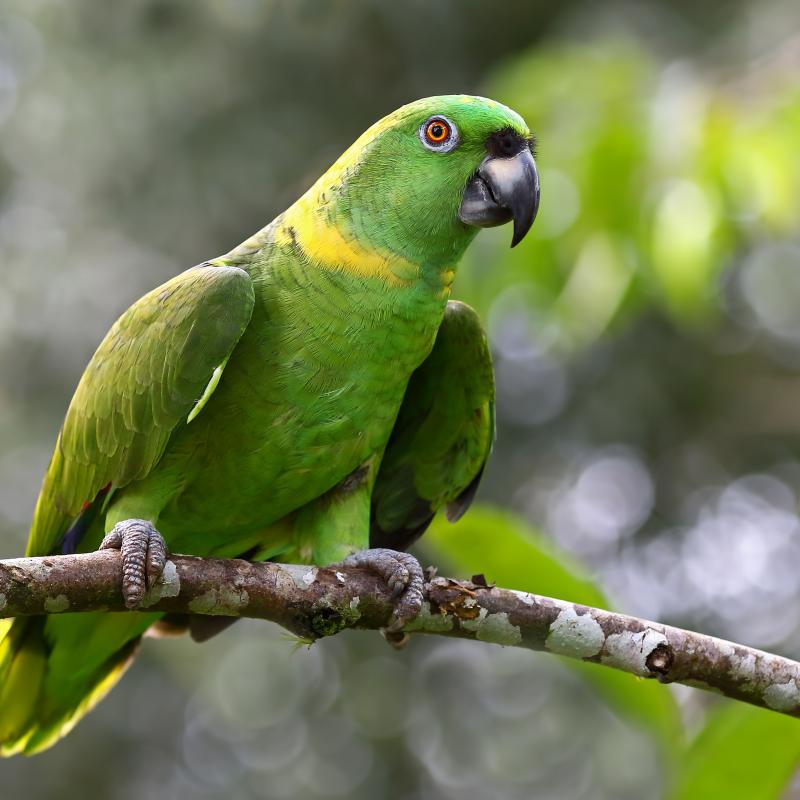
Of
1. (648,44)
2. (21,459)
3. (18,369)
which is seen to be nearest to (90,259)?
(18,369)

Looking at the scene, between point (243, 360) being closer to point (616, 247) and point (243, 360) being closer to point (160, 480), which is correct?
point (160, 480)

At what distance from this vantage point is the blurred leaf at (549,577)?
2.84 m

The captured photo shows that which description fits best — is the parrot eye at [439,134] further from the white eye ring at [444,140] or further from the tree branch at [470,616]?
the tree branch at [470,616]

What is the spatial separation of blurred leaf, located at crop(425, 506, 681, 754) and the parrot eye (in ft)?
3.36

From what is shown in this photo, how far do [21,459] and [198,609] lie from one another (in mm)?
3734

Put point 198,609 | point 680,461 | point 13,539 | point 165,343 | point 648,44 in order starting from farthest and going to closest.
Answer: point 680,461, point 648,44, point 13,539, point 165,343, point 198,609

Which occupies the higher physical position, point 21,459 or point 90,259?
point 90,259

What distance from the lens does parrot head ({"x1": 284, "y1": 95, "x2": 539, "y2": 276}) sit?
2.86 meters

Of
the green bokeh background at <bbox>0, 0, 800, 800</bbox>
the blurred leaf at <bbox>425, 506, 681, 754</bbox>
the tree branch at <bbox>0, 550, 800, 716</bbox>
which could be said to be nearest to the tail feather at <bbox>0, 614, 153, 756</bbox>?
the tree branch at <bbox>0, 550, 800, 716</bbox>

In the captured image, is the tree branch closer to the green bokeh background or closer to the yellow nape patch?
the yellow nape patch

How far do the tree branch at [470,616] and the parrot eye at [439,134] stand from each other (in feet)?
3.79

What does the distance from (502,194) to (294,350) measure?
27.3 inches

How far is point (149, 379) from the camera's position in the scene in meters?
2.80

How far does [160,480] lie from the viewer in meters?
2.88
